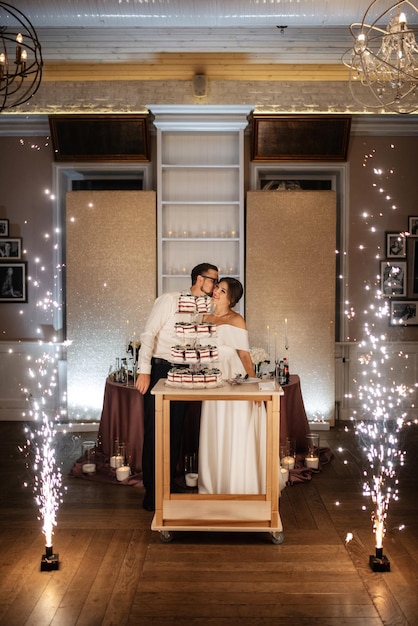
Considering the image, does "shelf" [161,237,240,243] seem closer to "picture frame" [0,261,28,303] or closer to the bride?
"picture frame" [0,261,28,303]

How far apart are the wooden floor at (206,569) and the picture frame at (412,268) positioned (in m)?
2.91

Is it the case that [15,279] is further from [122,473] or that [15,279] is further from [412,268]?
[412,268]

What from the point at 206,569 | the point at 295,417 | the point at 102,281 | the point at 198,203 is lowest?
the point at 206,569

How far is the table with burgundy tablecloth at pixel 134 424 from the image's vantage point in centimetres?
461

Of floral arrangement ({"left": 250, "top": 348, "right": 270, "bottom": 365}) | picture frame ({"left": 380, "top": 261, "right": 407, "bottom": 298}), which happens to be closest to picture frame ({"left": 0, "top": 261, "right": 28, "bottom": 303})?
floral arrangement ({"left": 250, "top": 348, "right": 270, "bottom": 365})

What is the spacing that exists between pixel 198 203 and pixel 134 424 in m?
2.56

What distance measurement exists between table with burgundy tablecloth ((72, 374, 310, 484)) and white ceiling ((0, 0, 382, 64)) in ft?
9.59

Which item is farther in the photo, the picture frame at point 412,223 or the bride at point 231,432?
the picture frame at point 412,223

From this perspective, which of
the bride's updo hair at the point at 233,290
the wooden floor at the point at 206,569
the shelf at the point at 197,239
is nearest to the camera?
the wooden floor at the point at 206,569

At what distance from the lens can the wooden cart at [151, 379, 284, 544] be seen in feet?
10.7

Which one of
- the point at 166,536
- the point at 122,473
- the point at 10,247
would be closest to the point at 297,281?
the point at 122,473

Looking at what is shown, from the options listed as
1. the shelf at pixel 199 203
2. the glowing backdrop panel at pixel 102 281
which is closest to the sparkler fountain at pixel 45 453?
the glowing backdrop panel at pixel 102 281

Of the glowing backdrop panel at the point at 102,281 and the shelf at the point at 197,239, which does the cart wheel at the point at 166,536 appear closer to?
the glowing backdrop panel at the point at 102,281

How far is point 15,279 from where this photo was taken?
6.65 metres
